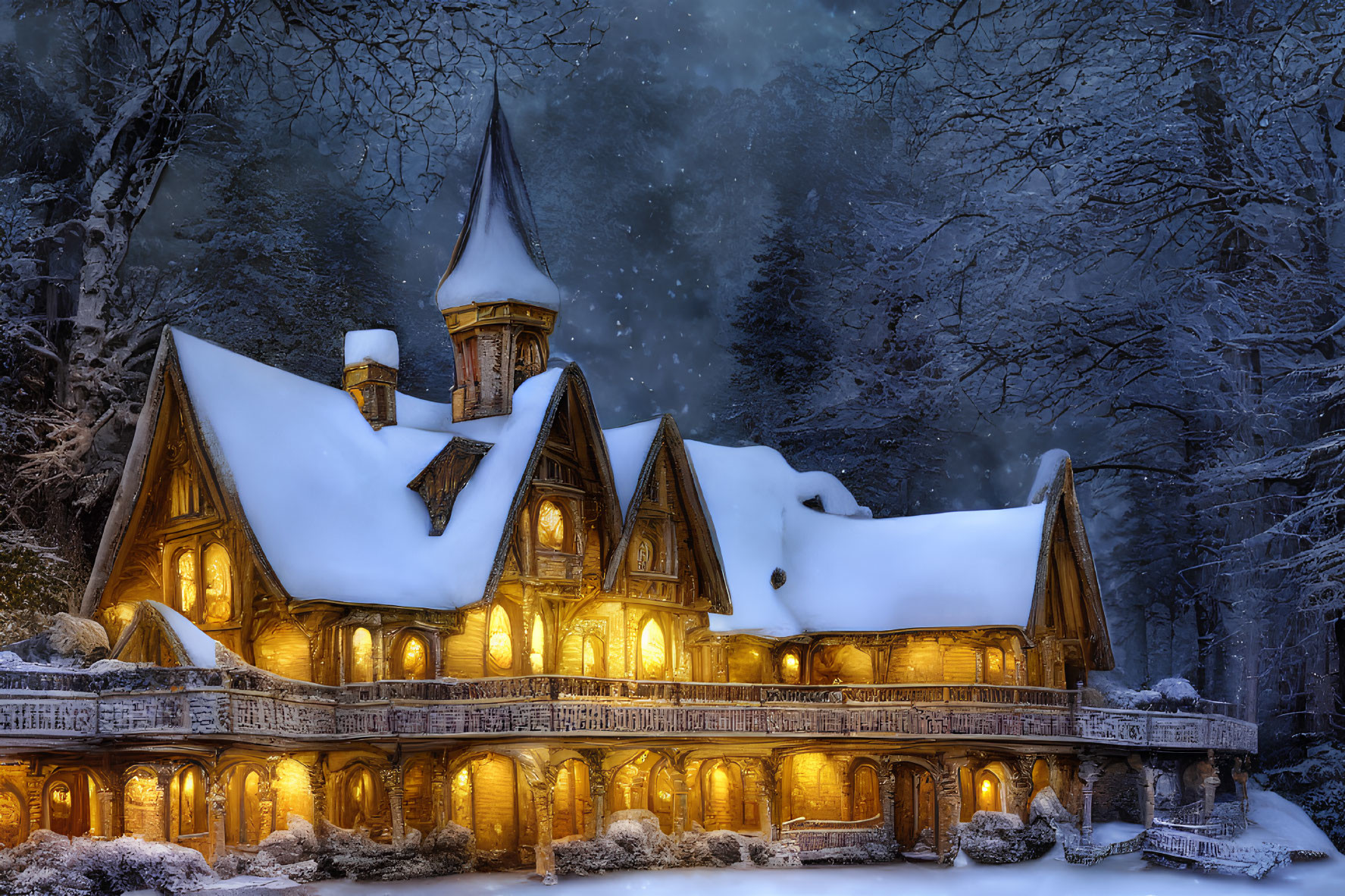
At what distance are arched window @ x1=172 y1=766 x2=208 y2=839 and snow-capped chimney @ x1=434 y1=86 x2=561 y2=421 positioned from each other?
15.9 metres

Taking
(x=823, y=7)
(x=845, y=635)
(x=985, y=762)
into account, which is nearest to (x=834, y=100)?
(x=823, y=7)

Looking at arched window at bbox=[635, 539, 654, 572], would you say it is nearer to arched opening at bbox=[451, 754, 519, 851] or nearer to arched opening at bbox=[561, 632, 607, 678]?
arched opening at bbox=[561, 632, 607, 678]

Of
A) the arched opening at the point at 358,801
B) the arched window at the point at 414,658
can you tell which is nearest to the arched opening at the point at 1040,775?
the arched window at the point at 414,658

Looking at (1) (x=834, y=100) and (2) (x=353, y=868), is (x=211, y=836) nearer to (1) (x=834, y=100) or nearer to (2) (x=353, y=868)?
(2) (x=353, y=868)

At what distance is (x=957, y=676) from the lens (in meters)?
43.6

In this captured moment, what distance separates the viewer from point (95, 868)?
90.1 ft

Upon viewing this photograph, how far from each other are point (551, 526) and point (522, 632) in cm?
322

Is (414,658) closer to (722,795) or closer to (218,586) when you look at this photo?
(218,586)

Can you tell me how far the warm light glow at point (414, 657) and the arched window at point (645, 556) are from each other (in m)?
7.07

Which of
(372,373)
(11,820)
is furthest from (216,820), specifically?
(372,373)

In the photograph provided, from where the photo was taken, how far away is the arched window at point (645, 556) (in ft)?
136

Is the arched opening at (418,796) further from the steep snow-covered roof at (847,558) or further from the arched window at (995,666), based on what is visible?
the arched window at (995,666)

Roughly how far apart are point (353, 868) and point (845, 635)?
1770 centimetres

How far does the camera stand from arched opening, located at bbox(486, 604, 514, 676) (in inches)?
1529
